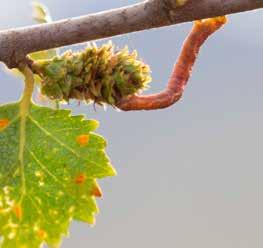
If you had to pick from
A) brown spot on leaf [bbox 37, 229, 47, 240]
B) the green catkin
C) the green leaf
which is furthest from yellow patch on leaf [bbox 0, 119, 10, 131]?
brown spot on leaf [bbox 37, 229, 47, 240]

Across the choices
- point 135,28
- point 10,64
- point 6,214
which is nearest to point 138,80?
point 135,28

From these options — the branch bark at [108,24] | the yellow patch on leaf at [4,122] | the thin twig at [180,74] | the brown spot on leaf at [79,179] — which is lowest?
the brown spot on leaf at [79,179]

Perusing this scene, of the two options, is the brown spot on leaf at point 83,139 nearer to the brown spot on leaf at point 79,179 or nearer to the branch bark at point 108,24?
the brown spot on leaf at point 79,179

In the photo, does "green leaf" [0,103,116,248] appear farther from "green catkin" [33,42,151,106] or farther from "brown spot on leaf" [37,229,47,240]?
"green catkin" [33,42,151,106]

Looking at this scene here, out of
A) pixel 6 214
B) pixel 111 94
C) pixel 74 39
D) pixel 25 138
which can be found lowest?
pixel 6 214

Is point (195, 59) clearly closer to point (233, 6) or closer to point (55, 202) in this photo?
point (233, 6)

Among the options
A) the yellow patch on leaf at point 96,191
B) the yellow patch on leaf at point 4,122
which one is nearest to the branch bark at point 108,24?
the yellow patch on leaf at point 4,122
